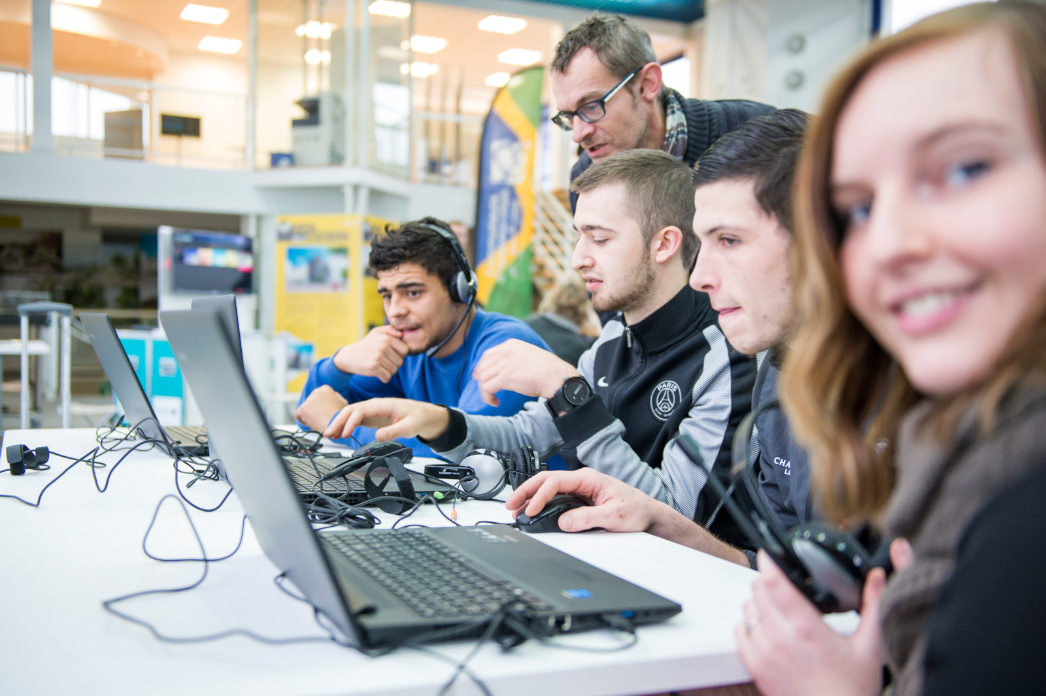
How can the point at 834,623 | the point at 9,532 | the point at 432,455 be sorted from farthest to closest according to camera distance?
the point at 432,455 < the point at 9,532 < the point at 834,623

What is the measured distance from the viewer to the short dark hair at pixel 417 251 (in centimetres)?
225

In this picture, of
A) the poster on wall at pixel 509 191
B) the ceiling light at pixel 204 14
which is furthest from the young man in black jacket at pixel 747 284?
the ceiling light at pixel 204 14

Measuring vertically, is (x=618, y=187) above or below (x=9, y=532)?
above

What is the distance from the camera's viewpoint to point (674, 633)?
0.74 metres

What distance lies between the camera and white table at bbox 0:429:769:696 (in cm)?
61

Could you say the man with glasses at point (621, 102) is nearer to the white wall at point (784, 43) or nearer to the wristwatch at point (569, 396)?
the wristwatch at point (569, 396)

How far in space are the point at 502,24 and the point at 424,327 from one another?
27.7ft

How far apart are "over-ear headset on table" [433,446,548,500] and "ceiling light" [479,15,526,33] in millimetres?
8731

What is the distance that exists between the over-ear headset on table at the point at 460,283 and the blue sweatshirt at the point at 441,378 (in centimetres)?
7

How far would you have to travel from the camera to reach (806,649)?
649mm

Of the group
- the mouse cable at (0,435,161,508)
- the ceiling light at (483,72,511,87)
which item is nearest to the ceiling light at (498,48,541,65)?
the ceiling light at (483,72,511,87)

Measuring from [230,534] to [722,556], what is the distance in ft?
2.38

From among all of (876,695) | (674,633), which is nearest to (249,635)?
(674,633)

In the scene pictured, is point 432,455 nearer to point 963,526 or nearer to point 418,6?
point 963,526
